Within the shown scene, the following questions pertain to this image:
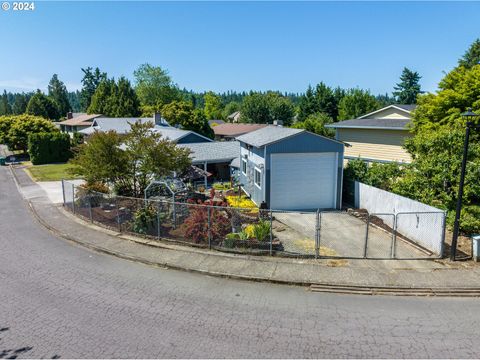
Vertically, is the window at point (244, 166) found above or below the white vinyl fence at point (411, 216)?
above

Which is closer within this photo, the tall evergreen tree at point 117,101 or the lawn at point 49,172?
the lawn at point 49,172

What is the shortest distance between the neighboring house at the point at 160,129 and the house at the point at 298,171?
8.01 meters

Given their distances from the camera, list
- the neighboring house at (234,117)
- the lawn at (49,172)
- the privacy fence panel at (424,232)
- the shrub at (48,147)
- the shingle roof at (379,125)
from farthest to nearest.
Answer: the neighboring house at (234,117), the shrub at (48,147), the lawn at (49,172), the shingle roof at (379,125), the privacy fence panel at (424,232)

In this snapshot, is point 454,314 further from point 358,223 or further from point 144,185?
point 144,185

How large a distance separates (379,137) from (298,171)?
906cm

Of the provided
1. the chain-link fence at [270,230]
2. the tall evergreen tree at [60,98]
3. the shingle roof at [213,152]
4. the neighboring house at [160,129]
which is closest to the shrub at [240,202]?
the chain-link fence at [270,230]

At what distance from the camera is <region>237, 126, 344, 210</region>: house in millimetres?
17844

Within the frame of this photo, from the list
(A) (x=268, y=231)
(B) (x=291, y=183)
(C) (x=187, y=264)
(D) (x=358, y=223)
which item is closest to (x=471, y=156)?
(D) (x=358, y=223)

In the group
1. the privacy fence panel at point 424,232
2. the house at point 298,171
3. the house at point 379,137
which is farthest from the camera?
the house at point 379,137

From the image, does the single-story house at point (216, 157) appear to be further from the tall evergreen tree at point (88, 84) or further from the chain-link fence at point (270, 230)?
the tall evergreen tree at point (88, 84)

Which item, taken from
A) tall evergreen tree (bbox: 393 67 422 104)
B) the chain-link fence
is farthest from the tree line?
the chain-link fence

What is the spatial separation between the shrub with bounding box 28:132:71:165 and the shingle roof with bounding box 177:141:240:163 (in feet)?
72.6

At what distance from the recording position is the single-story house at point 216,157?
2559cm

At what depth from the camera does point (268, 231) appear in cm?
1261
